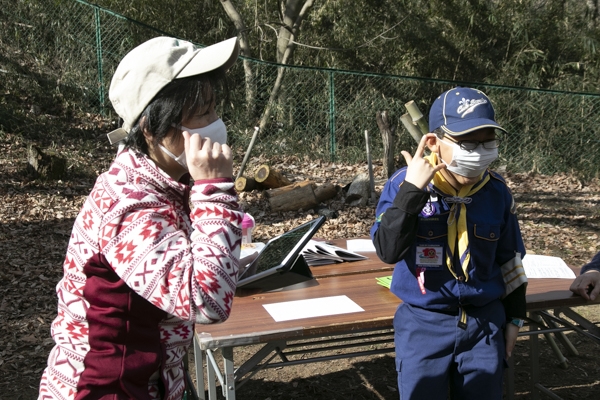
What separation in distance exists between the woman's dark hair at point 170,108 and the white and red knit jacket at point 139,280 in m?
0.05

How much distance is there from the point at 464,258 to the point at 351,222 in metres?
5.19

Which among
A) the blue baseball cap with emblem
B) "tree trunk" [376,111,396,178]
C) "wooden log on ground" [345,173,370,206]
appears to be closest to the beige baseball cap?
the blue baseball cap with emblem

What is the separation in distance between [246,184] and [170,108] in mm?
6706

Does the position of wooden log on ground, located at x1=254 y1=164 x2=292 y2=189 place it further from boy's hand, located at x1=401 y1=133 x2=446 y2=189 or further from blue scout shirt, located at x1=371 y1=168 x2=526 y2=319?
boy's hand, located at x1=401 y1=133 x2=446 y2=189

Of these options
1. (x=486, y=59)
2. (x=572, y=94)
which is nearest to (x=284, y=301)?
(x=572, y=94)

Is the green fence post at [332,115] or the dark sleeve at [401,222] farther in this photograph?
the green fence post at [332,115]

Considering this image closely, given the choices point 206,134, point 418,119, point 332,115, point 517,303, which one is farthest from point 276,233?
point 206,134

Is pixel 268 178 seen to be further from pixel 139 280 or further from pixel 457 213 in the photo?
pixel 139 280

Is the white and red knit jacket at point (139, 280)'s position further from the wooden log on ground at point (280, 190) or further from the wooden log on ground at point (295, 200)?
the wooden log on ground at point (280, 190)

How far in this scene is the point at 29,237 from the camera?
624 cm

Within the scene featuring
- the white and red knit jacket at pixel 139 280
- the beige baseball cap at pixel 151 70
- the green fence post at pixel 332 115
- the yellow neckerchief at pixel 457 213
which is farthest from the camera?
the green fence post at pixel 332 115

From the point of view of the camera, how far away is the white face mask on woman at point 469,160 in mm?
2287

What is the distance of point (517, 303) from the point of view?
2.37 meters

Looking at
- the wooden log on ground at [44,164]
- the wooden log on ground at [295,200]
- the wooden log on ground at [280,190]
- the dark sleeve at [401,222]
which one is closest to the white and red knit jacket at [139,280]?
the dark sleeve at [401,222]
